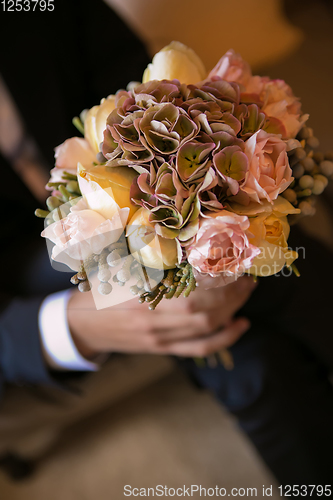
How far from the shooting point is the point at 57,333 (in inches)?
23.2

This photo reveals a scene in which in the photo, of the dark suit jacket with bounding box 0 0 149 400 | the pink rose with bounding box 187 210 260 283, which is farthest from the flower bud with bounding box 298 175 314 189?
the dark suit jacket with bounding box 0 0 149 400

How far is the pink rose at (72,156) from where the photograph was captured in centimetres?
36

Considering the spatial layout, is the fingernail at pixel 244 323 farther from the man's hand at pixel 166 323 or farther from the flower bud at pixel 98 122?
the flower bud at pixel 98 122

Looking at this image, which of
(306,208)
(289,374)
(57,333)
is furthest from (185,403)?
(306,208)

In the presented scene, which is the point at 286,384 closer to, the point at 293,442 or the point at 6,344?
the point at 293,442

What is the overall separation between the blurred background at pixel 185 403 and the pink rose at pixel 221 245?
0.65m

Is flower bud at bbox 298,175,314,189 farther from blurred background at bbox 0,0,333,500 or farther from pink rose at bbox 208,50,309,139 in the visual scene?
blurred background at bbox 0,0,333,500

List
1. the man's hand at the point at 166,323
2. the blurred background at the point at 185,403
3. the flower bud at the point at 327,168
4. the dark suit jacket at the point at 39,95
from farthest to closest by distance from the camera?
1. the blurred background at the point at 185,403
2. the dark suit jacket at the point at 39,95
3. the man's hand at the point at 166,323
4. the flower bud at the point at 327,168

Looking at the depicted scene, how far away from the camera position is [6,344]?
0.61m

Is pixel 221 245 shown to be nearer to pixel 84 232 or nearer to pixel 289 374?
pixel 84 232

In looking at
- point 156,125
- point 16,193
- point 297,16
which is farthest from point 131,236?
point 297,16

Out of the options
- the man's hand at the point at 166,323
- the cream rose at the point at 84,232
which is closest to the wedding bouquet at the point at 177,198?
the cream rose at the point at 84,232

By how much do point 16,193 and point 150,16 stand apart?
70cm

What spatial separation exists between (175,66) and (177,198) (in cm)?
17
